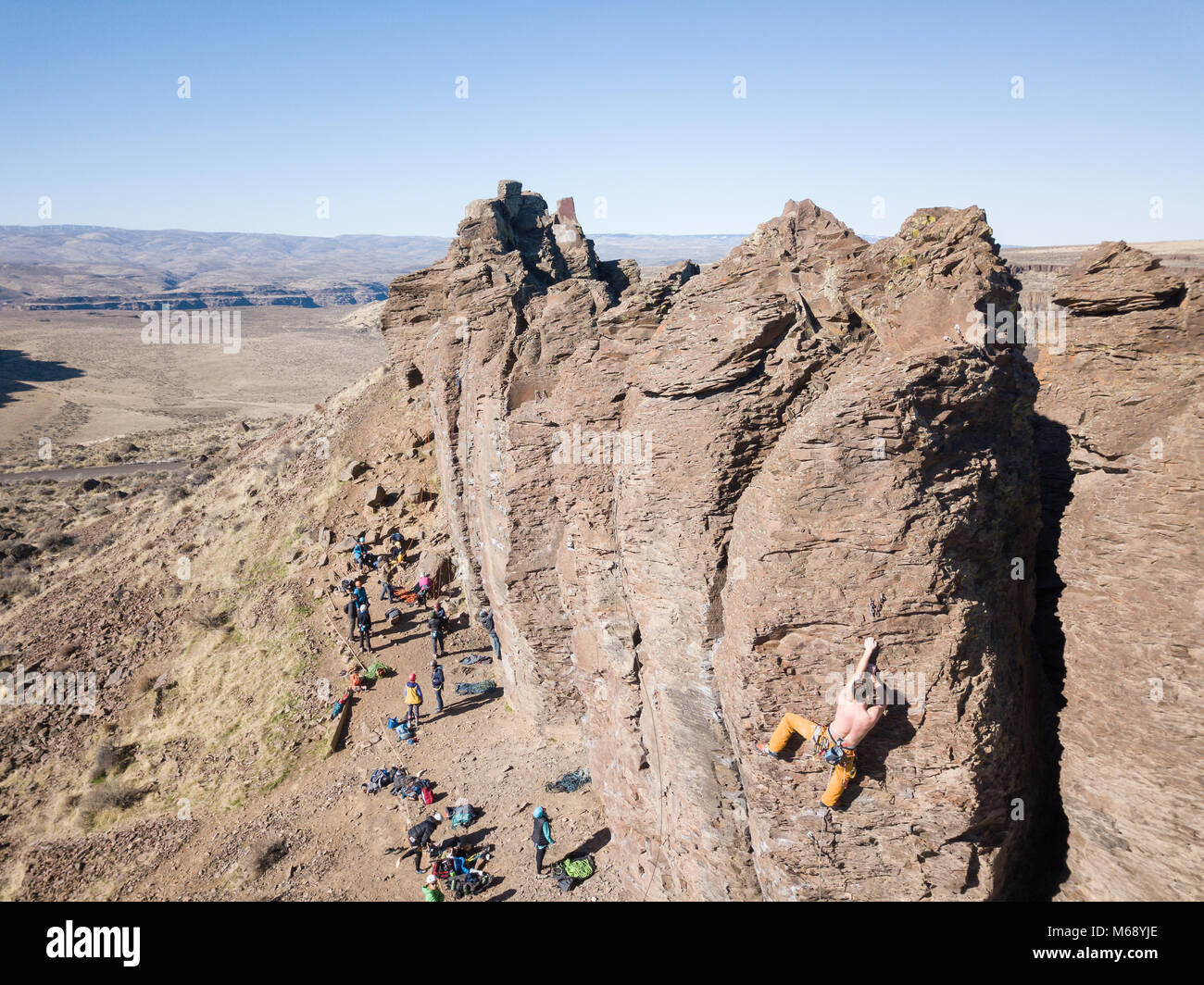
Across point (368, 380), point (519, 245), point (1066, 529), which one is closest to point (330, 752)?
point (1066, 529)

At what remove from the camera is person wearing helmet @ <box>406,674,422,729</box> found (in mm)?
A: 18842

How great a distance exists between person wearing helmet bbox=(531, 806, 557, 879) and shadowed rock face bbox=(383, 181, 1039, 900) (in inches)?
63.8

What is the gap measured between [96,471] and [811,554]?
62300 mm

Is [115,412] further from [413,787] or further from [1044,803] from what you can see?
[1044,803]

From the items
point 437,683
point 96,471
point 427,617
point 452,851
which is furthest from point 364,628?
point 96,471

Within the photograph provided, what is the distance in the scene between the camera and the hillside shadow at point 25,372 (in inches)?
3597

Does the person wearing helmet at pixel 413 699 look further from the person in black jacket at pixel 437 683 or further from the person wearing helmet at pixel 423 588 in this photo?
the person wearing helmet at pixel 423 588

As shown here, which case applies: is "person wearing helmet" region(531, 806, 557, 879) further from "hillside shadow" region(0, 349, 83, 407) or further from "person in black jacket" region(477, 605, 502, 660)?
"hillside shadow" region(0, 349, 83, 407)

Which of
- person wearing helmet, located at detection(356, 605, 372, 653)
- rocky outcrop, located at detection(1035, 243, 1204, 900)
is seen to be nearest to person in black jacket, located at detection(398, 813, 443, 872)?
person wearing helmet, located at detection(356, 605, 372, 653)

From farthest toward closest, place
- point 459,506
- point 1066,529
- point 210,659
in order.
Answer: point 210,659 → point 459,506 → point 1066,529

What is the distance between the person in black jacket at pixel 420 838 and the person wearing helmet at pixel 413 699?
3929mm

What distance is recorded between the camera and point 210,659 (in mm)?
23875

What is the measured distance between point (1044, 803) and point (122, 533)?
41.1m

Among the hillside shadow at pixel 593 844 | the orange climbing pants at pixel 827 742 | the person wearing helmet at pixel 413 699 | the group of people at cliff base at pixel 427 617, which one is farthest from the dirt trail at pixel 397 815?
the orange climbing pants at pixel 827 742
